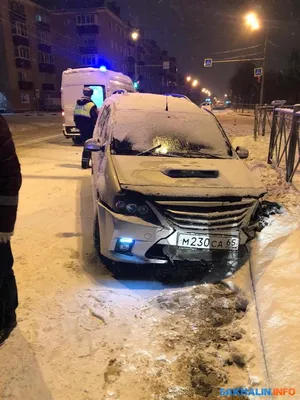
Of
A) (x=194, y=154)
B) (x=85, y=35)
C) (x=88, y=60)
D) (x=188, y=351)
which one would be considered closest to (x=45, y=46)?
(x=85, y=35)

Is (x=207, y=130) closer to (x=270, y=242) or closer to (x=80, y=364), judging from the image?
(x=270, y=242)

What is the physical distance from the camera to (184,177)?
3670 mm

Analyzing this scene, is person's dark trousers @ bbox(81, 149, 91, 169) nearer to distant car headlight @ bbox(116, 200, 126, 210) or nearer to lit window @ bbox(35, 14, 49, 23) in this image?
distant car headlight @ bbox(116, 200, 126, 210)

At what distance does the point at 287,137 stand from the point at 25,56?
44.5m

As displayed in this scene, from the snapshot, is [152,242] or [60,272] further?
[60,272]

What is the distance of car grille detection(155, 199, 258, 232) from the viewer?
3.33 m

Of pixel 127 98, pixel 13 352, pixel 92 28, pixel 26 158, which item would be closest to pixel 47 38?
pixel 92 28

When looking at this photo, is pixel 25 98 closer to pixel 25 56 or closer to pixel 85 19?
pixel 25 56

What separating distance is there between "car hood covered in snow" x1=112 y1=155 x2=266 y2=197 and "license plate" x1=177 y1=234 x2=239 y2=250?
0.41 meters

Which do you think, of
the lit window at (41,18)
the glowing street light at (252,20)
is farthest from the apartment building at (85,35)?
the glowing street light at (252,20)

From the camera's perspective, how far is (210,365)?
257 cm

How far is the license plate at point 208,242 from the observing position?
338 centimetres

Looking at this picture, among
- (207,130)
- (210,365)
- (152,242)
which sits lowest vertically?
(210,365)

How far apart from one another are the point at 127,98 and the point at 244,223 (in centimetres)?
289
